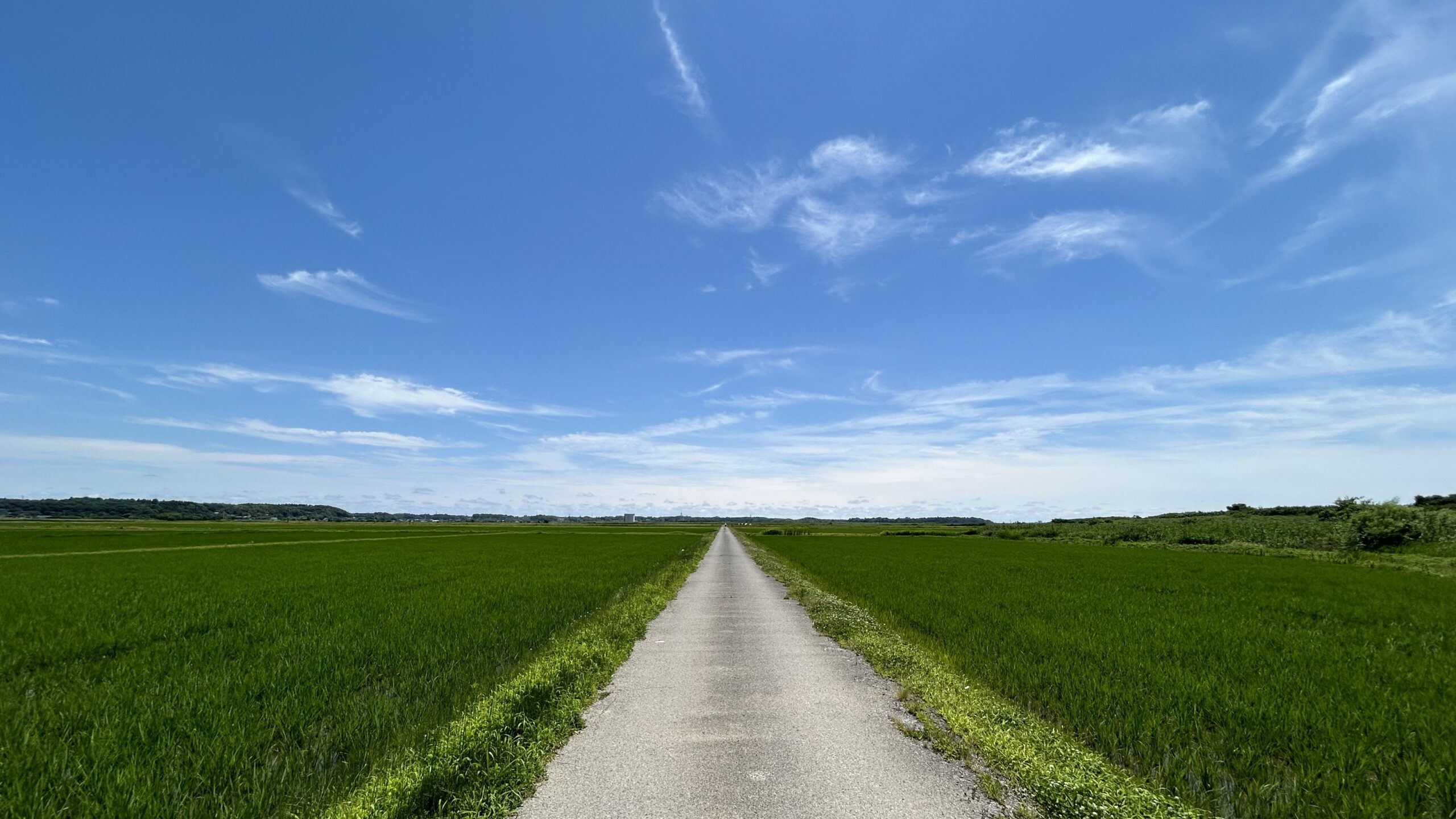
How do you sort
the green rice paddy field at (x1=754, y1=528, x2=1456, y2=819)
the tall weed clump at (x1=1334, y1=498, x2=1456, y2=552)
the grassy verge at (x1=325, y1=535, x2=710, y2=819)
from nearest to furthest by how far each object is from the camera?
the grassy verge at (x1=325, y1=535, x2=710, y2=819)
the green rice paddy field at (x1=754, y1=528, x2=1456, y2=819)
the tall weed clump at (x1=1334, y1=498, x2=1456, y2=552)

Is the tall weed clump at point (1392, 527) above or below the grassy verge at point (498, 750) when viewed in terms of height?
above

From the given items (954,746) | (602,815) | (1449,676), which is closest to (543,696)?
(602,815)

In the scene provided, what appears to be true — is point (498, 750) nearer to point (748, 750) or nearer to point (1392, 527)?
point (748, 750)

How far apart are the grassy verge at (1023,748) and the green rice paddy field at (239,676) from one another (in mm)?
6488

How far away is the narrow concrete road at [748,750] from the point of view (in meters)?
5.08

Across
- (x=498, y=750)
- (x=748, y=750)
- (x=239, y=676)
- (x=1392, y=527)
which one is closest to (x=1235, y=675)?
(x=748, y=750)

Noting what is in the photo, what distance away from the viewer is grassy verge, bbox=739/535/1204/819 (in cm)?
511

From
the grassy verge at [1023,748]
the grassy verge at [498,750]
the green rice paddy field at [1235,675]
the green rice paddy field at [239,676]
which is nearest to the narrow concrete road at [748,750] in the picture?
the grassy verge at [498,750]

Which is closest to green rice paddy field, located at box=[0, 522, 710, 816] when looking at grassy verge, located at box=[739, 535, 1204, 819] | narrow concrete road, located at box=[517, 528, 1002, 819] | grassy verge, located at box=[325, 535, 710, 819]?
grassy verge, located at box=[325, 535, 710, 819]

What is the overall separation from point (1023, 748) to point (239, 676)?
11607 millimetres

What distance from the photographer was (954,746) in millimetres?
6383

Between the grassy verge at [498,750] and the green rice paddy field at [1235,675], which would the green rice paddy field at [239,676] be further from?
the green rice paddy field at [1235,675]

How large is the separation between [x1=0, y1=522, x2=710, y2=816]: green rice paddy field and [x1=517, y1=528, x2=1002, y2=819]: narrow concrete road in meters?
2.27

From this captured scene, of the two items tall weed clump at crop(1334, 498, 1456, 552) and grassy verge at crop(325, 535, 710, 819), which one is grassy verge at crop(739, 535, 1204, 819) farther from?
tall weed clump at crop(1334, 498, 1456, 552)
